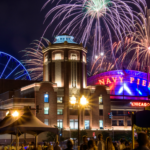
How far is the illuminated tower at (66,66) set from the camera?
73.8 m

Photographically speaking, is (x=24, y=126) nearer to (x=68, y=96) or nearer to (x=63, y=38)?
(x=68, y=96)

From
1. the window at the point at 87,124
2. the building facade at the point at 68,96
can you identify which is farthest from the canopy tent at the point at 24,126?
the window at the point at 87,124

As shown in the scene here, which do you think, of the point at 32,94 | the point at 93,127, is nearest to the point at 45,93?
the point at 32,94

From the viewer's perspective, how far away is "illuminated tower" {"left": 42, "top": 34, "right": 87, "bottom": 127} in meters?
73.8

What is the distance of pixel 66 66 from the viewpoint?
74.1 meters

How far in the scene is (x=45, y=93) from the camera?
69.1m

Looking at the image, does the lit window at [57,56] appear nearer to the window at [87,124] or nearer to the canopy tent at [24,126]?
the window at [87,124]

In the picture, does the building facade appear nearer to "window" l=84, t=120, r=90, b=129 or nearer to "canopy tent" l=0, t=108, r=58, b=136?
"window" l=84, t=120, r=90, b=129

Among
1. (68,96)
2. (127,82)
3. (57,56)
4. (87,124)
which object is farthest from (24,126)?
(127,82)

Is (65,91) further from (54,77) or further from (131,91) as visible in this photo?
(131,91)

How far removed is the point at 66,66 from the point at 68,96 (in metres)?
7.86

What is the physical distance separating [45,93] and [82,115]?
10974 millimetres

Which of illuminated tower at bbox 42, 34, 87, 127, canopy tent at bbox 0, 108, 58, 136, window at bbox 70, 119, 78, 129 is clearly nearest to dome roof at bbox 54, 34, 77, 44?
illuminated tower at bbox 42, 34, 87, 127

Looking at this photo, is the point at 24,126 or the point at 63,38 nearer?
the point at 24,126
